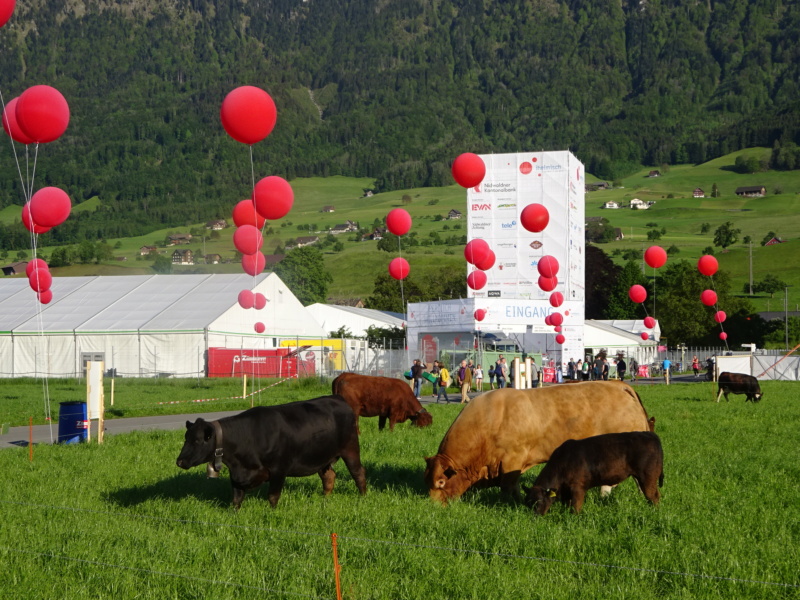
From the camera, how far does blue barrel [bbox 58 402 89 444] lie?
18.9m

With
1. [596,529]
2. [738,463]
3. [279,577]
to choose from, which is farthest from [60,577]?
[738,463]

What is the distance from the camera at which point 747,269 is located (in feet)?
400

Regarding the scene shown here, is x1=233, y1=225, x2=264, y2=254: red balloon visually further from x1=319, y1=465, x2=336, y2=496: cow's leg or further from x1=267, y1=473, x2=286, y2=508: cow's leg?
x1=267, y1=473, x2=286, y2=508: cow's leg

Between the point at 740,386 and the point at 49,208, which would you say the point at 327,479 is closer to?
the point at 49,208

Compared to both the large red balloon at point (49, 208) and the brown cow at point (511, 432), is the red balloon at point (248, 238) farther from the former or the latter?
the brown cow at point (511, 432)

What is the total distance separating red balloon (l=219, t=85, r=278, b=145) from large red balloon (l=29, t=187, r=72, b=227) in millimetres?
4767

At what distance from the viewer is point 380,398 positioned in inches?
801

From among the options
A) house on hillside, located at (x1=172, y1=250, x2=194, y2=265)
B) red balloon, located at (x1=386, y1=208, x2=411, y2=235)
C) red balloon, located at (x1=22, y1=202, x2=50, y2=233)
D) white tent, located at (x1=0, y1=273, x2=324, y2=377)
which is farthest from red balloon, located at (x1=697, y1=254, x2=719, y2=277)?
house on hillside, located at (x1=172, y1=250, x2=194, y2=265)

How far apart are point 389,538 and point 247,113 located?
9912mm

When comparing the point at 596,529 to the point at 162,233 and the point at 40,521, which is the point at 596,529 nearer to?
the point at 40,521

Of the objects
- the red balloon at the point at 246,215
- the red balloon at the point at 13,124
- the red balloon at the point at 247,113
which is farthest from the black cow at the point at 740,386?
the red balloon at the point at 13,124

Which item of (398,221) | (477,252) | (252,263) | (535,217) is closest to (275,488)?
(252,263)

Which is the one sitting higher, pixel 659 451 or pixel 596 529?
pixel 659 451

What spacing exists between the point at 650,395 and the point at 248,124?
22.7m
